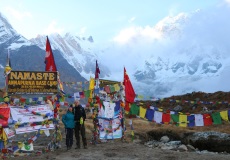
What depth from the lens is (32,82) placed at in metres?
17.4

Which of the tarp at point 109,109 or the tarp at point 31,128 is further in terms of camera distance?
the tarp at point 109,109

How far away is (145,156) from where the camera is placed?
15.3 m

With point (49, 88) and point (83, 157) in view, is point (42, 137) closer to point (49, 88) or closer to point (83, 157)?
point (49, 88)

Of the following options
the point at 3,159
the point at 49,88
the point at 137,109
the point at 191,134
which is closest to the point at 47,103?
the point at 49,88

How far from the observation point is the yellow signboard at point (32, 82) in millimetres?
17109

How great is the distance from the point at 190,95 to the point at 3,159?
43940 millimetres

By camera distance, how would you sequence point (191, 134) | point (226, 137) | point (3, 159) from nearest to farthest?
point (3, 159)
point (226, 137)
point (191, 134)

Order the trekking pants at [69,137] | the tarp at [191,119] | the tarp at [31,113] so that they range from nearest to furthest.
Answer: the tarp at [31,113] → the trekking pants at [69,137] → the tarp at [191,119]

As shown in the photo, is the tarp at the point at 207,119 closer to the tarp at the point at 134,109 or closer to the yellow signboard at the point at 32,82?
the tarp at the point at 134,109

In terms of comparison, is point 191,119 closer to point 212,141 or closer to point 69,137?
point 212,141

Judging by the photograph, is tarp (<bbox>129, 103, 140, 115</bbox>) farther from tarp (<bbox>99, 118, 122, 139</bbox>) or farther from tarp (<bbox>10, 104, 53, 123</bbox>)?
tarp (<bbox>10, 104, 53, 123</bbox>)

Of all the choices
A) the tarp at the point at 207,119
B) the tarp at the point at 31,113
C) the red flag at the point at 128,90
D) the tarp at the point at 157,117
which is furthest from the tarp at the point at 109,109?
the tarp at the point at 207,119

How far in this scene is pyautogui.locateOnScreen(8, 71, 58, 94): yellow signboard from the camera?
17109 millimetres

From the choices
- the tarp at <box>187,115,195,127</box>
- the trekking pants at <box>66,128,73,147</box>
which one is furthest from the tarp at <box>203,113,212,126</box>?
the trekking pants at <box>66,128,73,147</box>
